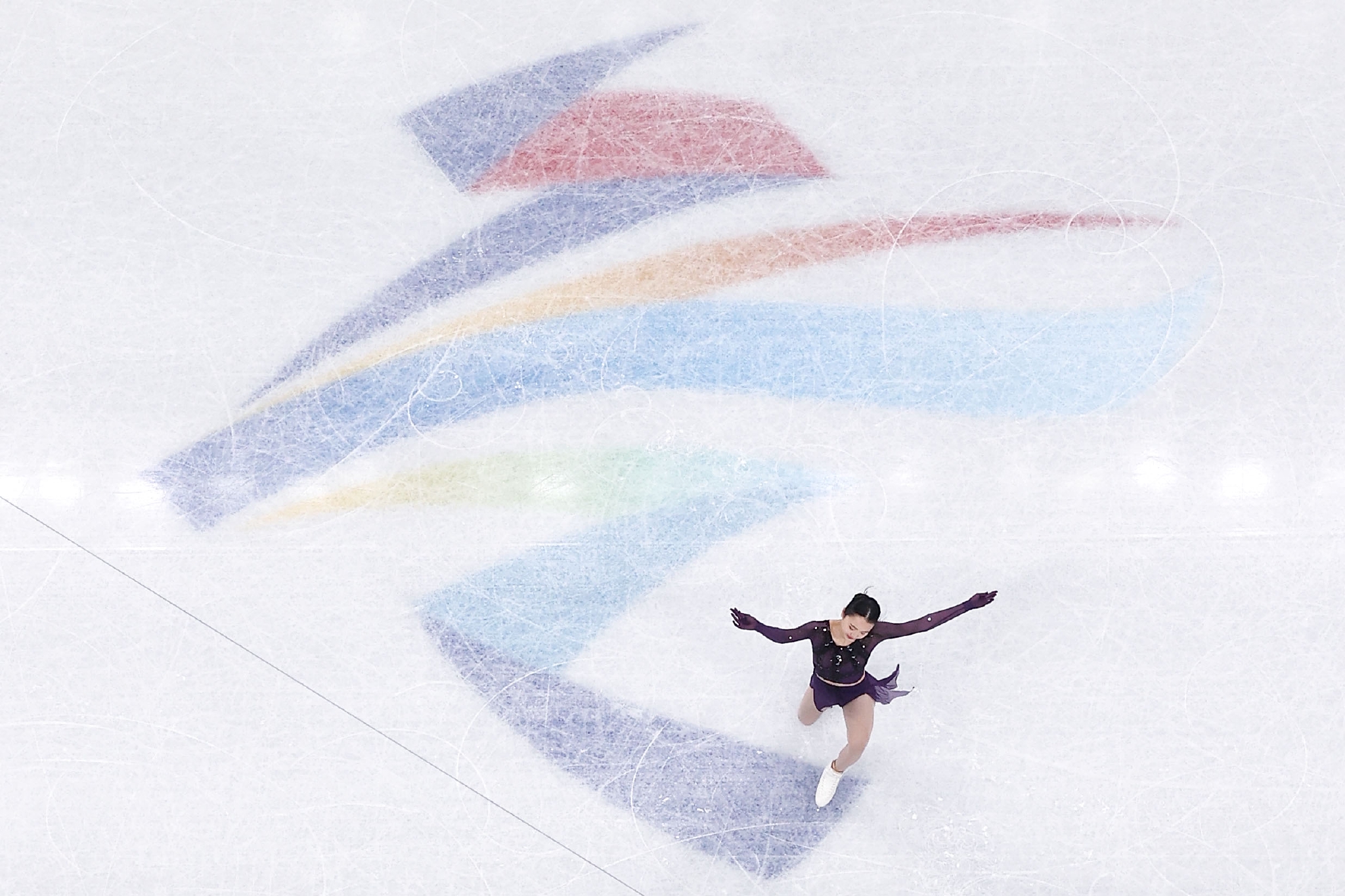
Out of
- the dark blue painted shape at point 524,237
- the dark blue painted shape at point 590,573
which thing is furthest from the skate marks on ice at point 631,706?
the dark blue painted shape at point 524,237

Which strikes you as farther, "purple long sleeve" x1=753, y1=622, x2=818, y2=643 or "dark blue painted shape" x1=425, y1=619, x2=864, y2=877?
"dark blue painted shape" x1=425, y1=619, x2=864, y2=877

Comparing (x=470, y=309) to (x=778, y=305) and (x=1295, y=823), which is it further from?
(x=1295, y=823)

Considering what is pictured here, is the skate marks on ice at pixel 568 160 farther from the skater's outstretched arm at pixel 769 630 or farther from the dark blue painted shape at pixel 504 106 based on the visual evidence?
the skater's outstretched arm at pixel 769 630

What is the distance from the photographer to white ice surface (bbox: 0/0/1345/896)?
3.49 metres

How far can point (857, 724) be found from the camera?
3188mm

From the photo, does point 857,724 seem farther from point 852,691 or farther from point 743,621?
point 743,621

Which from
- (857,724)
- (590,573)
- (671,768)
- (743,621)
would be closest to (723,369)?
(590,573)

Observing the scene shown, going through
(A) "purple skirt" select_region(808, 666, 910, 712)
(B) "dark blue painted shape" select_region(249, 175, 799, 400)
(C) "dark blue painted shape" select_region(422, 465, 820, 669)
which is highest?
(B) "dark blue painted shape" select_region(249, 175, 799, 400)

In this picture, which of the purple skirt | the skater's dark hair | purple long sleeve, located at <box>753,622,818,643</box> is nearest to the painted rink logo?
the purple skirt

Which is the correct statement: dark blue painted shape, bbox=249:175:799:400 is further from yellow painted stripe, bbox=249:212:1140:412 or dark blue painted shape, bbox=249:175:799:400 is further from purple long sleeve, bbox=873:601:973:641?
purple long sleeve, bbox=873:601:973:641

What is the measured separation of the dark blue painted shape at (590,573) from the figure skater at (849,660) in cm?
57

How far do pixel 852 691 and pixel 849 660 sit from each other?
177mm

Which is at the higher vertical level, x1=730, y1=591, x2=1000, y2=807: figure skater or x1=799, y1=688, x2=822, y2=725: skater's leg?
x1=730, y1=591, x2=1000, y2=807: figure skater

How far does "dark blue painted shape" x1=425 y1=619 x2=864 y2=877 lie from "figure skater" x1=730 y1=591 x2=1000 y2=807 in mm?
140
